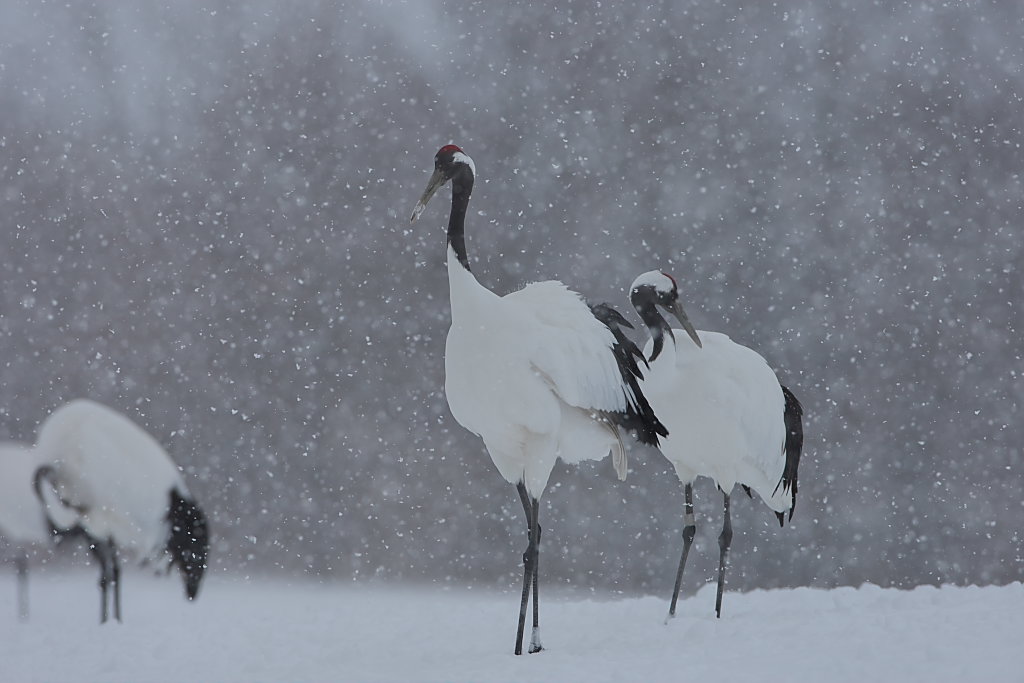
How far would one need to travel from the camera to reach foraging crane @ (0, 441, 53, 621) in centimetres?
548

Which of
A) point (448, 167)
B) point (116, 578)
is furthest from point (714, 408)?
point (116, 578)

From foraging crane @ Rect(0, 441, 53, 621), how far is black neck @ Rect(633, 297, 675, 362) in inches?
131

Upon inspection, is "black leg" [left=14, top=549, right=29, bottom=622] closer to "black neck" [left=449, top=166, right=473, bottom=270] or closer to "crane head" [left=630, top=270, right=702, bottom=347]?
"black neck" [left=449, top=166, right=473, bottom=270]

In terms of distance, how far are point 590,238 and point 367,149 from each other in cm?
213

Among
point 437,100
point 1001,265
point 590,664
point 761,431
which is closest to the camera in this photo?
point 590,664

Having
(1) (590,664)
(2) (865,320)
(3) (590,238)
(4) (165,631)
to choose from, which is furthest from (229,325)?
(1) (590,664)

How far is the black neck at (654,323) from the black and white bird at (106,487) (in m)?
2.75

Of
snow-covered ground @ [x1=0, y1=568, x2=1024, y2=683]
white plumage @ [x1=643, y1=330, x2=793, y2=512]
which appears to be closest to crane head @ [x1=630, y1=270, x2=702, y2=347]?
white plumage @ [x1=643, y1=330, x2=793, y2=512]

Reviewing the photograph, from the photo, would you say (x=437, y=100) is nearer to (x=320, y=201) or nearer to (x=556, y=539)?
(x=320, y=201)

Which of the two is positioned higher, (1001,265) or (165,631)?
Answer: (1001,265)

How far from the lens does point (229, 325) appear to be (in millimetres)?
8945

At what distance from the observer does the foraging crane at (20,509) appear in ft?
18.0

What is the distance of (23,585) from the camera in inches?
216

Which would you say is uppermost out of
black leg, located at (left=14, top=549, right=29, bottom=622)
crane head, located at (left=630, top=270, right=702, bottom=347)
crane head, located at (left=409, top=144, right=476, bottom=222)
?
crane head, located at (left=409, top=144, right=476, bottom=222)
